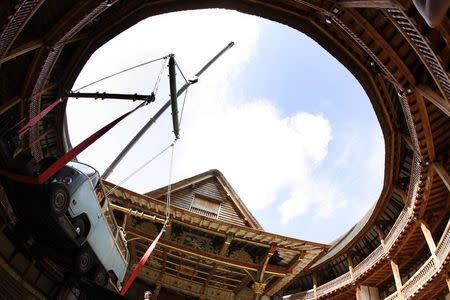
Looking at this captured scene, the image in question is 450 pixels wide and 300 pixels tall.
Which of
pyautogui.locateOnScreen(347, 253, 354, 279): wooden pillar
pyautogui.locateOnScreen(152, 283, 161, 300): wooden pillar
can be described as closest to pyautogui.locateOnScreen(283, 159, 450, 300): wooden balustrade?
pyautogui.locateOnScreen(347, 253, 354, 279): wooden pillar

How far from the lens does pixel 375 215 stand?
17.1 metres

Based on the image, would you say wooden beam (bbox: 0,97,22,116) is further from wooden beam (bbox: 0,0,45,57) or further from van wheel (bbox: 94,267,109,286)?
van wheel (bbox: 94,267,109,286)

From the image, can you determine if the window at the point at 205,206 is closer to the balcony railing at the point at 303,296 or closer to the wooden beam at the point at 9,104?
the balcony railing at the point at 303,296

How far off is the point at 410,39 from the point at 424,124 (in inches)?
157

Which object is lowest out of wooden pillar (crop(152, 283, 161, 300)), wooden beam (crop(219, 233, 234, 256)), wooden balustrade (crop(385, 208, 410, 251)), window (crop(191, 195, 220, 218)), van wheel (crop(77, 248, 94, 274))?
van wheel (crop(77, 248, 94, 274))

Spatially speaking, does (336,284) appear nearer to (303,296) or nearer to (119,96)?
(303,296)

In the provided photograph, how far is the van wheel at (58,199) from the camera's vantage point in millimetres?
6948

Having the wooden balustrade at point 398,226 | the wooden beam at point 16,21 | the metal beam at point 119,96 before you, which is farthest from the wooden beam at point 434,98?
the wooden beam at point 16,21

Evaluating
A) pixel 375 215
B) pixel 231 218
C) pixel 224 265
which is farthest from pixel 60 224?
pixel 375 215

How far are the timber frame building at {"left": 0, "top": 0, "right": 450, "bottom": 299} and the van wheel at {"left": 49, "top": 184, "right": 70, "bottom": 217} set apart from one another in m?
1.34

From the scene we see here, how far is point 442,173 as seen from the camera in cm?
1087

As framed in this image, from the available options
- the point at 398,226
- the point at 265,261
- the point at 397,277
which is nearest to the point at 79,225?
the point at 265,261

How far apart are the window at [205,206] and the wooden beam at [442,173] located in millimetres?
11399

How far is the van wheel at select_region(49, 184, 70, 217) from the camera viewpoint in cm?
695
